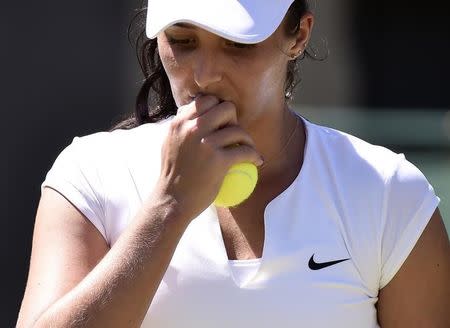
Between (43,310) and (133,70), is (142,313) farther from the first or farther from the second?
(133,70)

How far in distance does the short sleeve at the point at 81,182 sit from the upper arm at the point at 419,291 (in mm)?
641

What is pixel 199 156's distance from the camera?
2326 mm

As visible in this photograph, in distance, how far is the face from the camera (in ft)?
7.85

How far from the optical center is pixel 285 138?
109 inches

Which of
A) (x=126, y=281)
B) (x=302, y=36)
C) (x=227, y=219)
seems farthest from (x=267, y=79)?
(x=126, y=281)

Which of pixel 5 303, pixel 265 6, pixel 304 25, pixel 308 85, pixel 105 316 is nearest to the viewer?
pixel 105 316

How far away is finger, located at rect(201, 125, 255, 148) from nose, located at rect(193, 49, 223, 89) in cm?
11

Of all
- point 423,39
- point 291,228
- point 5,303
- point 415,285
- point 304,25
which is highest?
point 304,25

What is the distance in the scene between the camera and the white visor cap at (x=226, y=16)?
7.73ft

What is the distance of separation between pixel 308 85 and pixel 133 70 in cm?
102

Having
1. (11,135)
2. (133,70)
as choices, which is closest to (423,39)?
(133,70)

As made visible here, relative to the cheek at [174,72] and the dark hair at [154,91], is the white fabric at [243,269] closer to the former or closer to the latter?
the cheek at [174,72]

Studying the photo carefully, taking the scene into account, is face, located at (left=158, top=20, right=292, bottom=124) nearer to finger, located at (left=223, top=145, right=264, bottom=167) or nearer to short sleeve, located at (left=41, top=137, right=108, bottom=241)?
finger, located at (left=223, top=145, right=264, bottom=167)

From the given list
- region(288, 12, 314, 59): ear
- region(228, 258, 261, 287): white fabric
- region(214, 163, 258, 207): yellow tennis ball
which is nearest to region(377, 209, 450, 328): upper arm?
region(228, 258, 261, 287): white fabric
